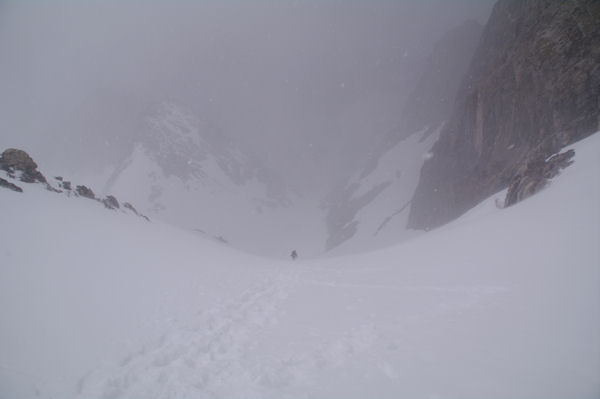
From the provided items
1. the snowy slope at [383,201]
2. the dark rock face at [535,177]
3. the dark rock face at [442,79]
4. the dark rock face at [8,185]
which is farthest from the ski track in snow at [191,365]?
the dark rock face at [442,79]

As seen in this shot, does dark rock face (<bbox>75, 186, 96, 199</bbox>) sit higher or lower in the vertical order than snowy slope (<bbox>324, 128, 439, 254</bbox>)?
lower

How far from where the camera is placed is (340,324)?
13.7 feet

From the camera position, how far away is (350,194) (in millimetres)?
65375

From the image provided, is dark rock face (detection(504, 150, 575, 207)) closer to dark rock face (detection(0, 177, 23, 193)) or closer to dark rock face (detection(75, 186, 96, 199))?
dark rock face (detection(0, 177, 23, 193))

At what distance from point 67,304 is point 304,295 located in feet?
16.0

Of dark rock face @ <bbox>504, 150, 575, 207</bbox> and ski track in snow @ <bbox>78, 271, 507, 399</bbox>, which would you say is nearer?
ski track in snow @ <bbox>78, 271, 507, 399</bbox>

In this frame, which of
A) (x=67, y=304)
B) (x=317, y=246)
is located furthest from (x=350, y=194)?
(x=67, y=304)

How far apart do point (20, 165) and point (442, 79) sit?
79.8 meters

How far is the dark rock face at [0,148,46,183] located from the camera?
13.4m

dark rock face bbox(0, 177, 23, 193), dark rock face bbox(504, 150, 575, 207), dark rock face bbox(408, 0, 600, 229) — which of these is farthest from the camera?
dark rock face bbox(408, 0, 600, 229)

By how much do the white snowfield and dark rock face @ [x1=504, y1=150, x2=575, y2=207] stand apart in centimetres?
205

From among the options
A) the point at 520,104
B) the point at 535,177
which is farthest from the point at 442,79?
the point at 535,177

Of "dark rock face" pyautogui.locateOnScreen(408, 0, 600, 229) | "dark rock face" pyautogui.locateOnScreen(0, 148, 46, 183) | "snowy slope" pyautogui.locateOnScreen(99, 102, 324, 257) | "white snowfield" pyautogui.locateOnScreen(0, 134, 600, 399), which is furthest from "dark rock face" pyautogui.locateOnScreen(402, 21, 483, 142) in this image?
"dark rock face" pyautogui.locateOnScreen(0, 148, 46, 183)

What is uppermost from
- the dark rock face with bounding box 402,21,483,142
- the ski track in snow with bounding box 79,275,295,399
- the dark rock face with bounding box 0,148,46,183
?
the dark rock face with bounding box 402,21,483,142
